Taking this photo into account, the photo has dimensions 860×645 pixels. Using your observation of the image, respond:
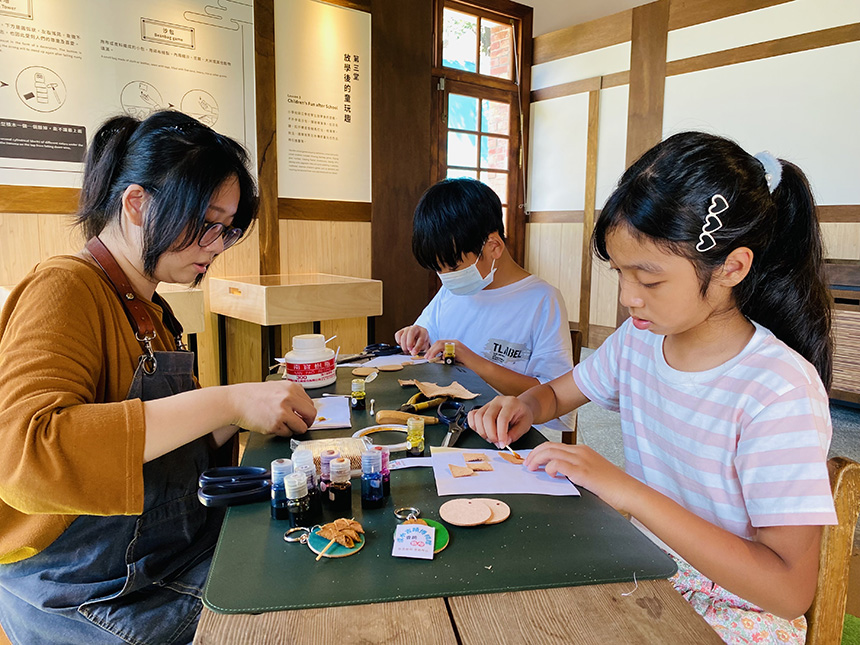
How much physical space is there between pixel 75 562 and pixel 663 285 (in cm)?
104

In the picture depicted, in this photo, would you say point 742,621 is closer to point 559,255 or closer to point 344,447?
point 344,447

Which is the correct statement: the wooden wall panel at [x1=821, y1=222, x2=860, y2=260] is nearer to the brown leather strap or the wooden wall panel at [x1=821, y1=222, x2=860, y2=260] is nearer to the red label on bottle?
the red label on bottle

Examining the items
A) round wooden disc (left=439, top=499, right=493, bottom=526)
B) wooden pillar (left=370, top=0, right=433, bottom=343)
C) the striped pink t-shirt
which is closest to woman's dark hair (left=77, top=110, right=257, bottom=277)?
round wooden disc (left=439, top=499, right=493, bottom=526)

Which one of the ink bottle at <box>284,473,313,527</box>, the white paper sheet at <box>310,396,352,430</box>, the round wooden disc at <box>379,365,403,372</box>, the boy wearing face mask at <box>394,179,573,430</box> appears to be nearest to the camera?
the ink bottle at <box>284,473,313,527</box>

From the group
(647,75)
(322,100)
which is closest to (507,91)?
(647,75)

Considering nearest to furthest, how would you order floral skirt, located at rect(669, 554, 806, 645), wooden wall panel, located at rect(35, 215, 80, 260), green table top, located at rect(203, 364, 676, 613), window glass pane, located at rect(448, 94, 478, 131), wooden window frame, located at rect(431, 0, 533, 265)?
green table top, located at rect(203, 364, 676, 613)
floral skirt, located at rect(669, 554, 806, 645)
wooden wall panel, located at rect(35, 215, 80, 260)
wooden window frame, located at rect(431, 0, 533, 265)
window glass pane, located at rect(448, 94, 478, 131)

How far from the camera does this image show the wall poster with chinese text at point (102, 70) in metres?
2.79

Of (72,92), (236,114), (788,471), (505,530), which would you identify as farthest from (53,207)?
(788,471)

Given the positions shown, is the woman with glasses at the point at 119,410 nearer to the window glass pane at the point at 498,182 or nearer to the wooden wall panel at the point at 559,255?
the window glass pane at the point at 498,182

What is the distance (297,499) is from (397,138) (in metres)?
3.88

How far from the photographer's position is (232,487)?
0.81m

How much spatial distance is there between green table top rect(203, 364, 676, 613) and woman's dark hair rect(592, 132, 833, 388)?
43cm

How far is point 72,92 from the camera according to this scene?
2934 millimetres

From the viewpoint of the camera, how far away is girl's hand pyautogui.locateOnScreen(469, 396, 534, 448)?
104 cm
